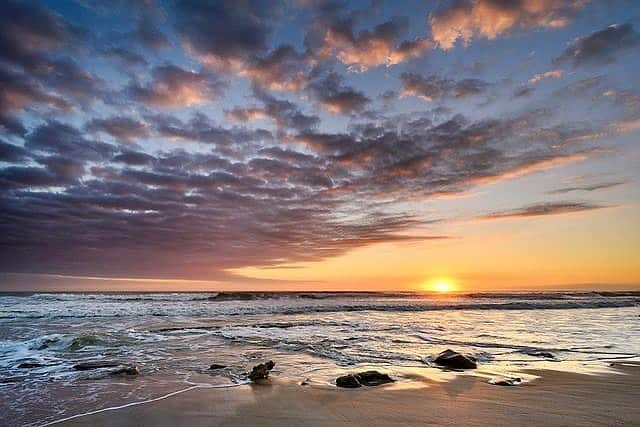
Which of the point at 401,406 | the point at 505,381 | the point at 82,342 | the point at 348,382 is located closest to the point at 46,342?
the point at 82,342

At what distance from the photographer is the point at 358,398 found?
6.08 metres

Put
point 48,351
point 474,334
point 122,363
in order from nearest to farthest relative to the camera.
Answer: point 122,363, point 48,351, point 474,334

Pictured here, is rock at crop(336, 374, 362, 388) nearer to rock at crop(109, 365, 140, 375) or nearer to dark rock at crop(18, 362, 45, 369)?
rock at crop(109, 365, 140, 375)

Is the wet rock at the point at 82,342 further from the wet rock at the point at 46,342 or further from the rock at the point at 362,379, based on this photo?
the rock at the point at 362,379

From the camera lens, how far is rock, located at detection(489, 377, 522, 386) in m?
6.90

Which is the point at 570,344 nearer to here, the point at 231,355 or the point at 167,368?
the point at 231,355

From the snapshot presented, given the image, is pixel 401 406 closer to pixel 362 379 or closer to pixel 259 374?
pixel 362 379

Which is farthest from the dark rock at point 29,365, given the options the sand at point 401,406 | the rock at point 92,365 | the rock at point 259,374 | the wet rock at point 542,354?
the wet rock at point 542,354

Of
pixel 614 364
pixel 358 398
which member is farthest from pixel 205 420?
pixel 614 364

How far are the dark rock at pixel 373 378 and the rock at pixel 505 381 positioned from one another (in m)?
1.90

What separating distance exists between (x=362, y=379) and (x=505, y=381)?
2.65m

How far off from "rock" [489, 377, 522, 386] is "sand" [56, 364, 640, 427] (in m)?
0.19

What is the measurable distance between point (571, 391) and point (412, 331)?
9576 mm

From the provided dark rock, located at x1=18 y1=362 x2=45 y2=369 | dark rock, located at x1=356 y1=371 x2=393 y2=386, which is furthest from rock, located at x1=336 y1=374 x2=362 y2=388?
dark rock, located at x1=18 y1=362 x2=45 y2=369
